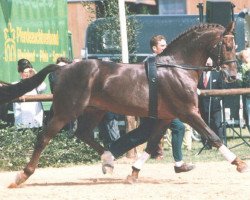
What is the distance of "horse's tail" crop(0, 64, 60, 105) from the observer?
1214cm

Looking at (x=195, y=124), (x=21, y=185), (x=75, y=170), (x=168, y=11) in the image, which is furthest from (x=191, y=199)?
(x=168, y=11)

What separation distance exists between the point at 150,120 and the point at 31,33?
5174 millimetres

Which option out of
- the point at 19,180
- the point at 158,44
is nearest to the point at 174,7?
the point at 158,44

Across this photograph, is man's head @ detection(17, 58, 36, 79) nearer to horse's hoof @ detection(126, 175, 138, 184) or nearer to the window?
horse's hoof @ detection(126, 175, 138, 184)

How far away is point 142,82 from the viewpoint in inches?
472

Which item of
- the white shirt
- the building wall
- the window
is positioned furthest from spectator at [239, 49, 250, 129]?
the window

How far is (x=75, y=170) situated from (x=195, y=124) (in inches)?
118

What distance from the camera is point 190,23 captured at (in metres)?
22.7

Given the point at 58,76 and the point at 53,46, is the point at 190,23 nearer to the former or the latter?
the point at 53,46

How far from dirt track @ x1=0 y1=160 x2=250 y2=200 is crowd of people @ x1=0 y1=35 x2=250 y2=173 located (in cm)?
42

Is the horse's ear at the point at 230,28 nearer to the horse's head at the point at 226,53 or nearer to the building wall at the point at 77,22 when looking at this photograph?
the horse's head at the point at 226,53

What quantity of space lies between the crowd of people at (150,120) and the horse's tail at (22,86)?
17 cm

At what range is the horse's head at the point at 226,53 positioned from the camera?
1205 centimetres

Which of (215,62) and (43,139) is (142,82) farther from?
(43,139)
